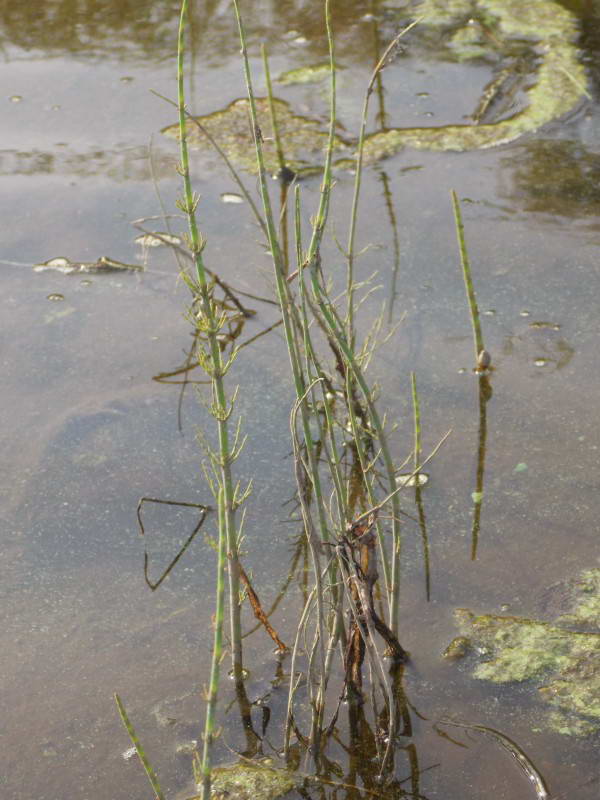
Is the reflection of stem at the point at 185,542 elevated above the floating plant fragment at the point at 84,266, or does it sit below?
below

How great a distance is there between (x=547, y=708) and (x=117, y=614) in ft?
2.69

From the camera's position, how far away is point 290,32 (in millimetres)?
4113

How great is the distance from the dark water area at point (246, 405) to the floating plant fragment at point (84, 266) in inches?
1.2

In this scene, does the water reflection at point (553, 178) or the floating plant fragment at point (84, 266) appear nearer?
the floating plant fragment at point (84, 266)

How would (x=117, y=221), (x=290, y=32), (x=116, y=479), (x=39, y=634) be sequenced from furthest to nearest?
(x=290, y=32) → (x=117, y=221) → (x=116, y=479) → (x=39, y=634)

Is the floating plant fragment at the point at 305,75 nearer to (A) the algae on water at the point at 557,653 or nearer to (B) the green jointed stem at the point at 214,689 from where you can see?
(A) the algae on water at the point at 557,653

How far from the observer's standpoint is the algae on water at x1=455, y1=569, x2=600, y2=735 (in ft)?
5.63

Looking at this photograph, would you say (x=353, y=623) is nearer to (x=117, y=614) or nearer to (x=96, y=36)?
(x=117, y=614)

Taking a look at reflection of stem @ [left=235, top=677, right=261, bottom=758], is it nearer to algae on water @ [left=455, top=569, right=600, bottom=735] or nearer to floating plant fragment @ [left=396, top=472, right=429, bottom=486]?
algae on water @ [left=455, top=569, right=600, bottom=735]

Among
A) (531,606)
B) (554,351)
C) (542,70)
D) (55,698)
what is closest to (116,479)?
(55,698)

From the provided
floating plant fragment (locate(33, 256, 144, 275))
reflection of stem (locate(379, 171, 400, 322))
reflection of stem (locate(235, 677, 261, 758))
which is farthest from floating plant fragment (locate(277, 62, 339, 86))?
reflection of stem (locate(235, 677, 261, 758))

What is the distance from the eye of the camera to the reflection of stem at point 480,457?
2.05 m

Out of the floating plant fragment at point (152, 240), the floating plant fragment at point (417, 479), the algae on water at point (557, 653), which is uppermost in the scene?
the floating plant fragment at point (152, 240)

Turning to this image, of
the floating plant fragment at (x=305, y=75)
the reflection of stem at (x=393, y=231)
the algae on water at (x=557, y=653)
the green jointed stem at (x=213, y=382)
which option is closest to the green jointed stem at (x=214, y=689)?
the green jointed stem at (x=213, y=382)
